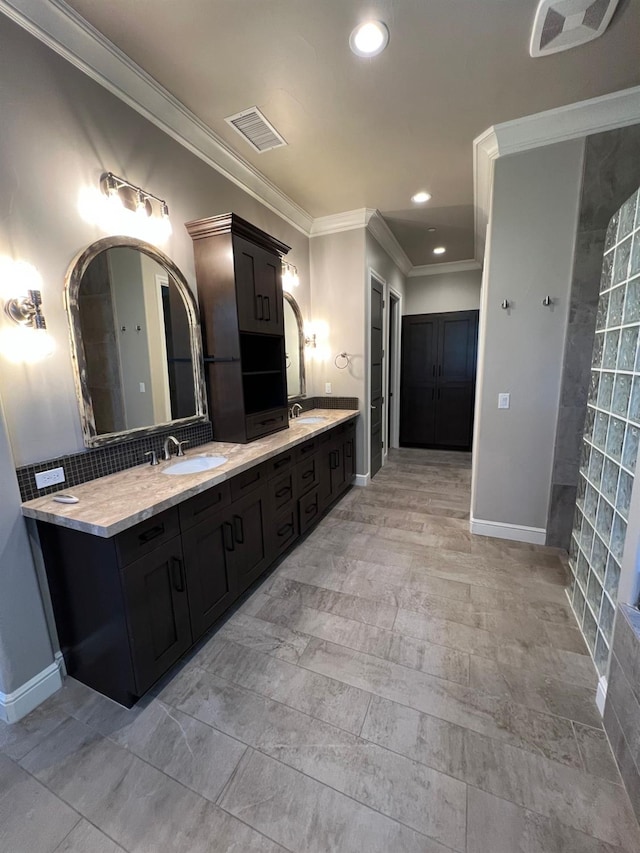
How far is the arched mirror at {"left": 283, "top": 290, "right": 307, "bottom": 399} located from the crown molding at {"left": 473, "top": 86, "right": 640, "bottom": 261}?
1936 mm

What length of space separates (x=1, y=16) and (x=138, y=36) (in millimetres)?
535

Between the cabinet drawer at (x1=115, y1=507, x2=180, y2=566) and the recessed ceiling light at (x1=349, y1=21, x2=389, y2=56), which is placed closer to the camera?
the cabinet drawer at (x1=115, y1=507, x2=180, y2=566)

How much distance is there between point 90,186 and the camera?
1.73 metres

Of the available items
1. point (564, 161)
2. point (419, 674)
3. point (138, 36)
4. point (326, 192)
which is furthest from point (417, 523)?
point (138, 36)

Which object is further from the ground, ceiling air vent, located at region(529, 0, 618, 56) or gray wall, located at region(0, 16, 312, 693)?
ceiling air vent, located at region(529, 0, 618, 56)

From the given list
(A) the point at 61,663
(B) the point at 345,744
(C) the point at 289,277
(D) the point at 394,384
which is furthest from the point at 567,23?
(D) the point at 394,384

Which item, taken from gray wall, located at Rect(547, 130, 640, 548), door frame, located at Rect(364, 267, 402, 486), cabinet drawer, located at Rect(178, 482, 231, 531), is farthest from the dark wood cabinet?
cabinet drawer, located at Rect(178, 482, 231, 531)

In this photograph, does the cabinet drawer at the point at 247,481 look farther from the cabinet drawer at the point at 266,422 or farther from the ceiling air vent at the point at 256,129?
the ceiling air vent at the point at 256,129

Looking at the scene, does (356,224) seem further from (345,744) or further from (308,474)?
(345,744)

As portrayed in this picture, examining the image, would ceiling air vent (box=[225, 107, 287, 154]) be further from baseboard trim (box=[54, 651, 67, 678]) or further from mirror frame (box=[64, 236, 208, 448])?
baseboard trim (box=[54, 651, 67, 678])

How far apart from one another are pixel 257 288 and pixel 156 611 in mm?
2078

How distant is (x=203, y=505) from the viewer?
174 centimetres

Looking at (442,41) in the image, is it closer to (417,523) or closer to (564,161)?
(564,161)

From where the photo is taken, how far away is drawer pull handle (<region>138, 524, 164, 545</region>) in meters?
1.44
